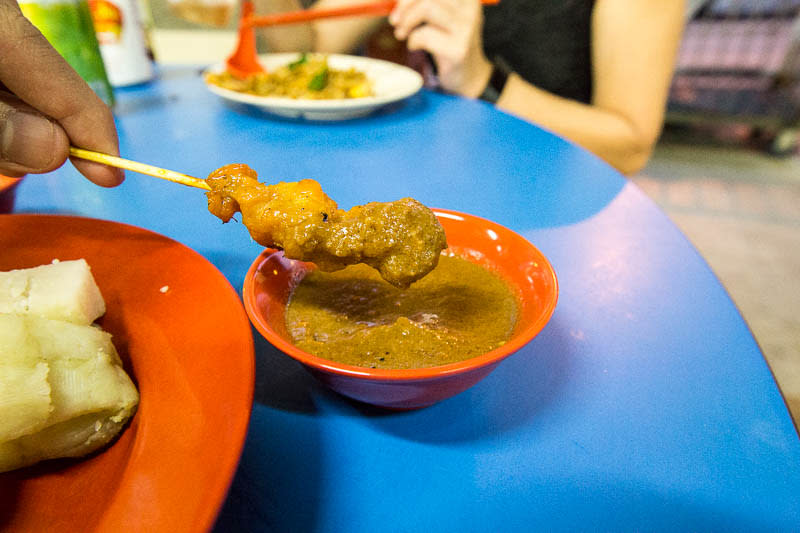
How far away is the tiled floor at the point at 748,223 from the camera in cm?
311

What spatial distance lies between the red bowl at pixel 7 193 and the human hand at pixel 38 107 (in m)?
0.33

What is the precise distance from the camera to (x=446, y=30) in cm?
240

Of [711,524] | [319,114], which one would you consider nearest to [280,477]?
[711,524]

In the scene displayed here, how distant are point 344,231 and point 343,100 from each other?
1.33 meters

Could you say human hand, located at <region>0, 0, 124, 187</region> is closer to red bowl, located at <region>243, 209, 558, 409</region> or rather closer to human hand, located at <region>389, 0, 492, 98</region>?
red bowl, located at <region>243, 209, 558, 409</region>

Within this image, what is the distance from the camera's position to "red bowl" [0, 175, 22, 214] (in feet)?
3.87

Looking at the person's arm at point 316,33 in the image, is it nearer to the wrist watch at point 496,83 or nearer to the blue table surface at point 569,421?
the wrist watch at point 496,83

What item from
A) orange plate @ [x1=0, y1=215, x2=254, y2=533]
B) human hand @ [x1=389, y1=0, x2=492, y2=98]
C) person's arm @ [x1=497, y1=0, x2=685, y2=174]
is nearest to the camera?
orange plate @ [x1=0, y1=215, x2=254, y2=533]

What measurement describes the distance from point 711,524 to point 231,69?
2.64 metres

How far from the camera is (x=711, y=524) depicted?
2.10 ft

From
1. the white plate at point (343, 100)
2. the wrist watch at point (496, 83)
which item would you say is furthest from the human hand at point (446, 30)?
the wrist watch at point (496, 83)

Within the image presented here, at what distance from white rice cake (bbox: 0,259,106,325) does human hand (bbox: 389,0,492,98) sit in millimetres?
2099

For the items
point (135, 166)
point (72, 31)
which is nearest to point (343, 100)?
point (72, 31)

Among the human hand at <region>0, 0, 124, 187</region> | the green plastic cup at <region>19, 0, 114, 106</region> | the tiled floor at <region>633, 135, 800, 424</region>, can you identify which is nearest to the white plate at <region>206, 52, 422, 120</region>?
the green plastic cup at <region>19, 0, 114, 106</region>
